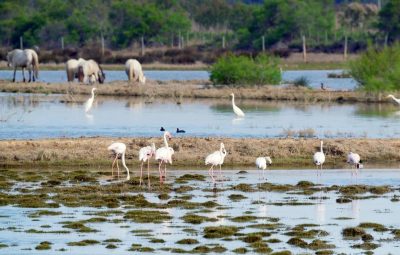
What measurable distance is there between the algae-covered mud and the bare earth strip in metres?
24.5

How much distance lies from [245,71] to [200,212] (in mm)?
36960

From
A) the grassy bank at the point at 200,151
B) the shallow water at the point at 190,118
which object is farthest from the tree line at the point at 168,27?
the grassy bank at the point at 200,151

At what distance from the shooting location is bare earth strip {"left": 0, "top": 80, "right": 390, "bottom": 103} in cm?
5534

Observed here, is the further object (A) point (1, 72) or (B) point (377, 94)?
(A) point (1, 72)

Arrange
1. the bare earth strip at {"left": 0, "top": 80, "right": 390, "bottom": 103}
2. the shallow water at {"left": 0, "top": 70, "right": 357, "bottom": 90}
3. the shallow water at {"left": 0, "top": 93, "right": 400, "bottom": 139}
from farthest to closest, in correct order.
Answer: the shallow water at {"left": 0, "top": 70, "right": 357, "bottom": 90} < the bare earth strip at {"left": 0, "top": 80, "right": 390, "bottom": 103} < the shallow water at {"left": 0, "top": 93, "right": 400, "bottom": 139}

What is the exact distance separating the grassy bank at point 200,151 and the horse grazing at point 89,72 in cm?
3320

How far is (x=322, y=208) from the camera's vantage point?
24781 mm

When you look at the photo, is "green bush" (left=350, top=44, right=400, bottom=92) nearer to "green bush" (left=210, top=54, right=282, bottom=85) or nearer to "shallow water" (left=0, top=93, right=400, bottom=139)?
"shallow water" (left=0, top=93, right=400, bottom=139)

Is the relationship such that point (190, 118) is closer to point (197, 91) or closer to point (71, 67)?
point (197, 91)

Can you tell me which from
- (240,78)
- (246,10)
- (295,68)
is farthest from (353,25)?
(240,78)

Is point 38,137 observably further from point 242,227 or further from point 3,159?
point 242,227

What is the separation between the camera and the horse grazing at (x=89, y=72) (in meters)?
66.4

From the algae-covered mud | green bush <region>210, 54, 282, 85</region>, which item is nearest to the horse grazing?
green bush <region>210, 54, 282, 85</region>

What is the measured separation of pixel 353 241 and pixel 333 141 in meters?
12.7
